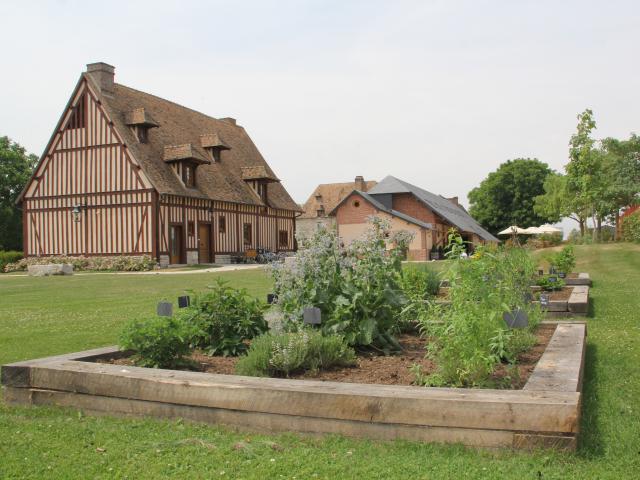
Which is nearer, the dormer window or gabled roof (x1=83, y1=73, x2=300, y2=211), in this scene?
gabled roof (x1=83, y1=73, x2=300, y2=211)

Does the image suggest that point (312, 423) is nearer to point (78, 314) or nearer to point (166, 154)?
point (78, 314)

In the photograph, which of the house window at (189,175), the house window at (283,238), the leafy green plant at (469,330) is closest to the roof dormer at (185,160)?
the house window at (189,175)

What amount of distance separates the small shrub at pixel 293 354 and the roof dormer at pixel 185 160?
24.1 metres

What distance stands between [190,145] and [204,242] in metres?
4.68

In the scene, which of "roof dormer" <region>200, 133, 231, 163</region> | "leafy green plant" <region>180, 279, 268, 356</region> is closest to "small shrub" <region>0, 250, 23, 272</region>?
"roof dormer" <region>200, 133, 231, 163</region>

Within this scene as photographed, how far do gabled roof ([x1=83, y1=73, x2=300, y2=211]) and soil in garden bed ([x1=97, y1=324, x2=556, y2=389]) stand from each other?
22.0 m

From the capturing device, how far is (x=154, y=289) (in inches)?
586

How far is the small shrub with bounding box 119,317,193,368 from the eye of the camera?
15.2ft

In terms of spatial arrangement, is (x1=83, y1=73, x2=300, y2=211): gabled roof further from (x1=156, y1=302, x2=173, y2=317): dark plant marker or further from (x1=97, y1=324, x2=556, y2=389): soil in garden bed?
(x1=97, y1=324, x2=556, y2=389): soil in garden bed

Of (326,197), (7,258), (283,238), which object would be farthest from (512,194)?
(7,258)

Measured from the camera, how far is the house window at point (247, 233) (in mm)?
32719

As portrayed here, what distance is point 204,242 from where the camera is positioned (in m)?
29.9

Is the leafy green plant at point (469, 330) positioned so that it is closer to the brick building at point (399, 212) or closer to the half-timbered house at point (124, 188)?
the half-timbered house at point (124, 188)

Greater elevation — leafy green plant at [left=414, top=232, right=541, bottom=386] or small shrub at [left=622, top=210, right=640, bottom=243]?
small shrub at [left=622, top=210, right=640, bottom=243]
